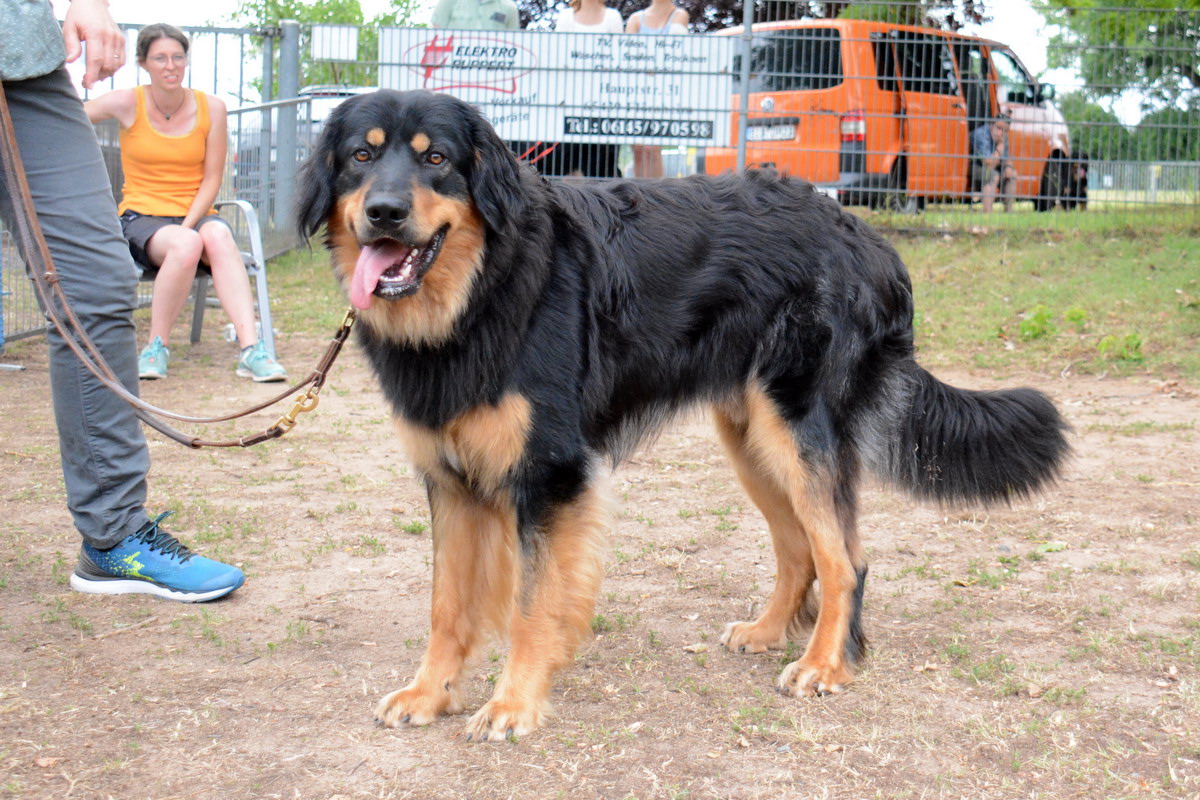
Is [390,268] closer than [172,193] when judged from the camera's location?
Yes

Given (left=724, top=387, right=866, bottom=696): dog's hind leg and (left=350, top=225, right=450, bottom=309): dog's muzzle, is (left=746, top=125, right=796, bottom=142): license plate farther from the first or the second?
(left=350, top=225, right=450, bottom=309): dog's muzzle

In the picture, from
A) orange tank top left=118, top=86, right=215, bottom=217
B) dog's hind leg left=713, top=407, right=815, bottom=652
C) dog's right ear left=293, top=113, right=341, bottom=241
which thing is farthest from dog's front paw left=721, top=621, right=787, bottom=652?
orange tank top left=118, top=86, right=215, bottom=217

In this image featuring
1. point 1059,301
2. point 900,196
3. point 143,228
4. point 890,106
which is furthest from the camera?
point 900,196

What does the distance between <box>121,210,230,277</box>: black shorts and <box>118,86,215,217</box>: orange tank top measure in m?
0.06

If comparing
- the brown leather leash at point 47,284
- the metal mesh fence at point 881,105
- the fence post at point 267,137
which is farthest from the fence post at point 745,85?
the brown leather leash at point 47,284

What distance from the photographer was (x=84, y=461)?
3.59m

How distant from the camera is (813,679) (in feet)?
11.0

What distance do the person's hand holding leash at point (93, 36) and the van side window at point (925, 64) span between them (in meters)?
8.33

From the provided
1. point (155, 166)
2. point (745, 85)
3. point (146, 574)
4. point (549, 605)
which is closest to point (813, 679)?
point (549, 605)

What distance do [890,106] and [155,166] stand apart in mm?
6470

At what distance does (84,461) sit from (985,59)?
9.02 metres

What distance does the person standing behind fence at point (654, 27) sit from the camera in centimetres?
1025

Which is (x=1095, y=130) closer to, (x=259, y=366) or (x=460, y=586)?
(x=259, y=366)

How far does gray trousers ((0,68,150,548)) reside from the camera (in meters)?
3.39
